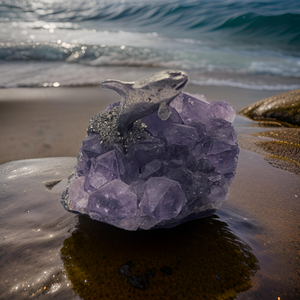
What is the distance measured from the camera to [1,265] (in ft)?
3.93

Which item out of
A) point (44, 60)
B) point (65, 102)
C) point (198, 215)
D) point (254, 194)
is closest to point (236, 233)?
point (198, 215)

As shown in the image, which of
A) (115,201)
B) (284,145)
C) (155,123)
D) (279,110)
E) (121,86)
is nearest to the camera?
(115,201)

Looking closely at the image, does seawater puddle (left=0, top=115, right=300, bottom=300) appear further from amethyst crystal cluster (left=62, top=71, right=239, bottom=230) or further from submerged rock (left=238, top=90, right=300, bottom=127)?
submerged rock (left=238, top=90, right=300, bottom=127)

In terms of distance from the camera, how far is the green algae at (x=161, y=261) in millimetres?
1071

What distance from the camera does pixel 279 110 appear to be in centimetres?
383

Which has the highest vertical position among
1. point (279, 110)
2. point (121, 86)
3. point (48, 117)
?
point (121, 86)

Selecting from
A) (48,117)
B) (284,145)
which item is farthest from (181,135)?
(48,117)

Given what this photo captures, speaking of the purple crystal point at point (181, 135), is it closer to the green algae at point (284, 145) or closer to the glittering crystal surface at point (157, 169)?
the glittering crystal surface at point (157, 169)

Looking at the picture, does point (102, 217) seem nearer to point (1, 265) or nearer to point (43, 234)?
point (43, 234)

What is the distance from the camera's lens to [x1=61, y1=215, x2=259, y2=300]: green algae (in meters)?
1.07

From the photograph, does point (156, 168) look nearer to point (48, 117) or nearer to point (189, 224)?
point (189, 224)

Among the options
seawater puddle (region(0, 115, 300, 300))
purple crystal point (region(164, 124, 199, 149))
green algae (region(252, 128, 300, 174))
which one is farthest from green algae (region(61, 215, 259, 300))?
green algae (region(252, 128, 300, 174))

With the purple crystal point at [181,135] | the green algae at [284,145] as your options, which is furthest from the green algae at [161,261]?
the green algae at [284,145]

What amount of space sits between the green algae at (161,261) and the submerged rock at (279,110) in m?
2.83
